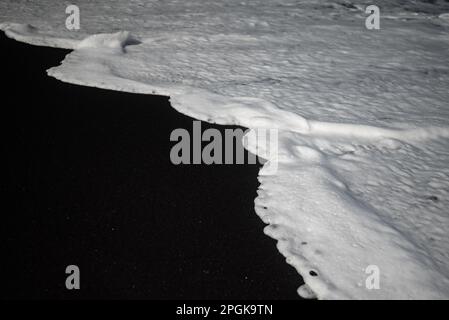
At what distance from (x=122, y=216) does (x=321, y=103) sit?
164 centimetres

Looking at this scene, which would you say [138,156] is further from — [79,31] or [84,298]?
[79,31]

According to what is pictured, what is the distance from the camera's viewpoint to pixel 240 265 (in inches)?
47.5

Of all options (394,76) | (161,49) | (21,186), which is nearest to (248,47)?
(161,49)

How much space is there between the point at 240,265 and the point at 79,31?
3.25 m

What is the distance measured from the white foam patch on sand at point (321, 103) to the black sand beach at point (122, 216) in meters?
0.17

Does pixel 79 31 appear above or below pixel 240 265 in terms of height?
above

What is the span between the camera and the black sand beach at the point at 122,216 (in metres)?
1.13

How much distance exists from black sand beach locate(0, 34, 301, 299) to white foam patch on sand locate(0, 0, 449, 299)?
6.7 inches

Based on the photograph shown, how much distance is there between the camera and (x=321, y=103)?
2.34 metres
